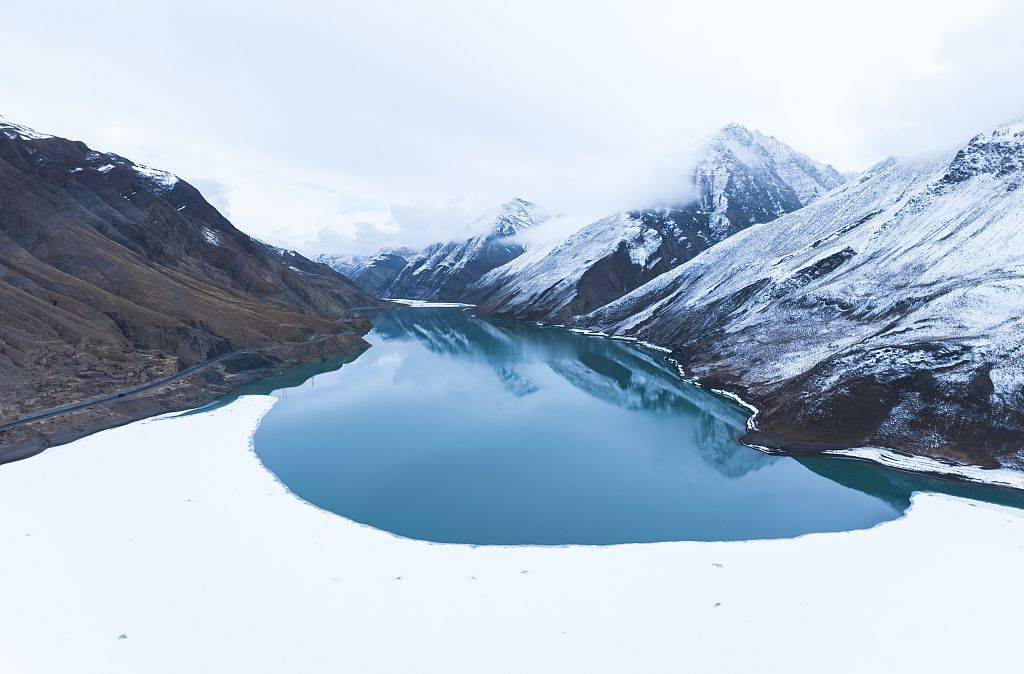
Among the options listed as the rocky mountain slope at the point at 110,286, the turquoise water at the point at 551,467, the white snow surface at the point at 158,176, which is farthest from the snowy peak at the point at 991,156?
the white snow surface at the point at 158,176

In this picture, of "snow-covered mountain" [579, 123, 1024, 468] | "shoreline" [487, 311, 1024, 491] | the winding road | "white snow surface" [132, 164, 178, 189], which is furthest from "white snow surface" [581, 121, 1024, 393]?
"white snow surface" [132, 164, 178, 189]

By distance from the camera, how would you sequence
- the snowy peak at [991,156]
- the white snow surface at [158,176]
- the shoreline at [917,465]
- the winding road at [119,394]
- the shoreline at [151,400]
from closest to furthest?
1. the shoreline at [917,465]
2. the shoreline at [151,400]
3. the winding road at [119,394]
4. the snowy peak at [991,156]
5. the white snow surface at [158,176]

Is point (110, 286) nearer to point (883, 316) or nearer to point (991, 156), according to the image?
point (883, 316)

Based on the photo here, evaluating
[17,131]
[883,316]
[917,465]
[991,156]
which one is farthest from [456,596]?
[17,131]

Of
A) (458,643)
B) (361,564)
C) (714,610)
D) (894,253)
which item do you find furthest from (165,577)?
(894,253)

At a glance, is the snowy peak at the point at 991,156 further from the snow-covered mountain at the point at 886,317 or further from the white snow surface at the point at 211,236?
the white snow surface at the point at 211,236
